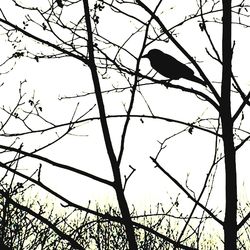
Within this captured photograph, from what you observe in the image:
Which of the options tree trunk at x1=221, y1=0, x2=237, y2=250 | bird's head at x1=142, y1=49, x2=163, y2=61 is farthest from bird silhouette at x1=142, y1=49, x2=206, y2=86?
tree trunk at x1=221, y1=0, x2=237, y2=250

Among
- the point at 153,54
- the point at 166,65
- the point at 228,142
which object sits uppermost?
the point at 153,54

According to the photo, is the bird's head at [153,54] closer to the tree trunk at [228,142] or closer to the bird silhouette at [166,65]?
the bird silhouette at [166,65]

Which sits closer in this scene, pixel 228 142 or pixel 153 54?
pixel 228 142

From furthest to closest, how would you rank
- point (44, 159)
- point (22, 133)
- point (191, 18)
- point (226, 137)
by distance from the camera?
1. point (191, 18)
2. point (22, 133)
3. point (226, 137)
4. point (44, 159)

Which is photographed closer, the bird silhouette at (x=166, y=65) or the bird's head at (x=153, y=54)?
the bird silhouette at (x=166, y=65)

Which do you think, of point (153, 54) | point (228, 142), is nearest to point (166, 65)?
point (153, 54)

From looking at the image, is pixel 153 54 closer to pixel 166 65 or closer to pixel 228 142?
pixel 166 65

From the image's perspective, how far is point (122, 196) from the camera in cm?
242

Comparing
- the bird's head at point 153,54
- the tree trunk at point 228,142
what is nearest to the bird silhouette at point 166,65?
the bird's head at point 153,54

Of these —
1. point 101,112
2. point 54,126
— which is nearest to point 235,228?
point 101,112

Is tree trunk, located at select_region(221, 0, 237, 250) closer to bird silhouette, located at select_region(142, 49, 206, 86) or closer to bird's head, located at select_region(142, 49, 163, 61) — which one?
bird silhouette, located at select_region(142, 49, 206, 86)

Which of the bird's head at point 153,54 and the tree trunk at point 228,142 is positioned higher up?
the bird's head at point 153,54

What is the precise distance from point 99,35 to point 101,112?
4.40 feet

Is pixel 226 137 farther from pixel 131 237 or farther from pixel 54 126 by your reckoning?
pixel 54 126
